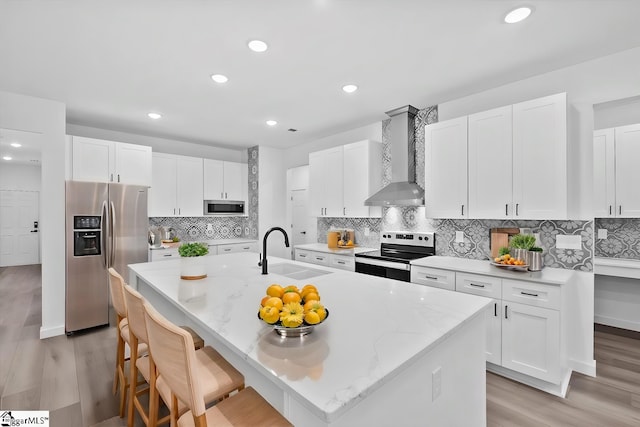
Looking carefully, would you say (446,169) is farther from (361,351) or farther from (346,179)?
(361,351)

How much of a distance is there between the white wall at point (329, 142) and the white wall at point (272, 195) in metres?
0.24

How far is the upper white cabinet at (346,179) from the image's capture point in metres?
4.10

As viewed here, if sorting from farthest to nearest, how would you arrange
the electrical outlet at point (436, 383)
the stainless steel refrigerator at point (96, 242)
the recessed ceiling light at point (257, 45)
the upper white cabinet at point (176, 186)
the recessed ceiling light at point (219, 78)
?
the upper white cabinet at point (176, 186)
the stainless steel refrigerator at point (96, 242)
the recessed ceiling light at point (219, 78)
the recessed ceiling light at point (257, 45)
the electrical outlet at point (436, 383)

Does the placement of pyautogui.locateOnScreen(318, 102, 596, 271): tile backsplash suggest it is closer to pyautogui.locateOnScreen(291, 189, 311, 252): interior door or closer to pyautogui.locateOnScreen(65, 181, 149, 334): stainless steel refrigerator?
pyautogui.locateOnScreen(291, 189, 311, 252): interior door

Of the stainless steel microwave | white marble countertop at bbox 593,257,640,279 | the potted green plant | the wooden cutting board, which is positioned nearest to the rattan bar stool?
the potted green plant

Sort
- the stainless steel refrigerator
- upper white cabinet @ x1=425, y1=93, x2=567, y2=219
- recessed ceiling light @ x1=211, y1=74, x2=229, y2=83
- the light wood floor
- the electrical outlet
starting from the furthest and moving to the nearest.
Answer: the stainless steel refrigerator
recessed ceiling light @ x1=211, y1=74, x2=229, y2=83
upper white cabinet @ x1=425, y1=93, x2=567, y2=219
the light wood floor
the electrical outlet

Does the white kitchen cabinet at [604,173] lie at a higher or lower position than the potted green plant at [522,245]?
higher

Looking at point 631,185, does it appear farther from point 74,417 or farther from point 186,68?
point 74,417

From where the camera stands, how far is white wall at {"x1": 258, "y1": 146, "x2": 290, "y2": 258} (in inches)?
222

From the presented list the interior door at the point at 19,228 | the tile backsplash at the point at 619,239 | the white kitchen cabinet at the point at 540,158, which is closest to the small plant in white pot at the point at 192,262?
the white kitchen cabinet at the point at 540,158

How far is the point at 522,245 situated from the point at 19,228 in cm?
1041

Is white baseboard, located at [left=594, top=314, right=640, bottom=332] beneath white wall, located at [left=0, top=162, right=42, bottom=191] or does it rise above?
beneath

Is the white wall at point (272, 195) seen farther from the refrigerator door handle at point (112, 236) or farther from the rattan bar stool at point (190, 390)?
the rattan bar stool at point (190, 390)

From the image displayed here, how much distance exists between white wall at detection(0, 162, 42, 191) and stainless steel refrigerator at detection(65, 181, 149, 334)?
5.08 meters
